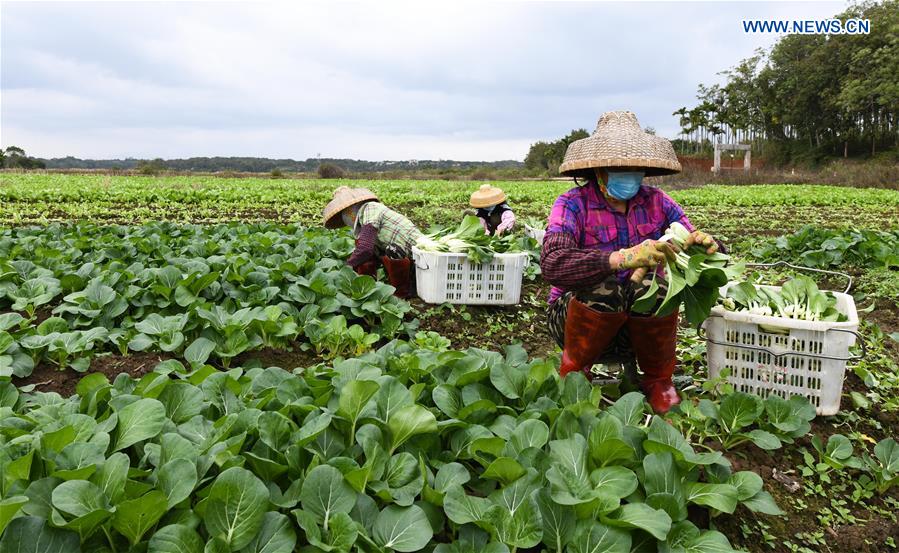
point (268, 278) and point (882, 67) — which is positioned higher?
point (882, 67)

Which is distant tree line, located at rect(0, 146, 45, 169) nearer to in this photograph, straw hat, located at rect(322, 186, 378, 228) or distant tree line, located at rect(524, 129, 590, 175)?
distant tree line, located at rect(524, 129, 590, 175)

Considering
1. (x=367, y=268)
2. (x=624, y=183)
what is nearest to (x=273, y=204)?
(x=367, y=268)

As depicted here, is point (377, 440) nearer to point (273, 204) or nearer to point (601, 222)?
point (601, 222)

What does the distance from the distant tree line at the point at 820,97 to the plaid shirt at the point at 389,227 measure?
3934 centimetres

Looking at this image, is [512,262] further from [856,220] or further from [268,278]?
[856,220]

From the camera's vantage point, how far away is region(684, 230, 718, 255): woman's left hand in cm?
269

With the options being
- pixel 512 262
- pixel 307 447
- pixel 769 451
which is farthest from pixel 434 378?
pixel 512 262

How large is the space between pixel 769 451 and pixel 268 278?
329 cm

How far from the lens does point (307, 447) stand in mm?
1870

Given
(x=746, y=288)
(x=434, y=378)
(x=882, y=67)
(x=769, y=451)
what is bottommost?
(x=769, y=451)

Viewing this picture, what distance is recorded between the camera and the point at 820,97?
4475cm

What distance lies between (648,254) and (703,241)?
0.37 m

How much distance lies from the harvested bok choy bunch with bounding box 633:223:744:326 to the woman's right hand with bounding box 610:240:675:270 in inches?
3.1

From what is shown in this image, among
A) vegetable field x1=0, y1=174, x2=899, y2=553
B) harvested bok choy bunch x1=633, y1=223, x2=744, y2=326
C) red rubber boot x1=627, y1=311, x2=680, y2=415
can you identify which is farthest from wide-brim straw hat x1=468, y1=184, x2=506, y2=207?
harvested bok choy bunch x1=633, y1=223, x2=744, y2=326
